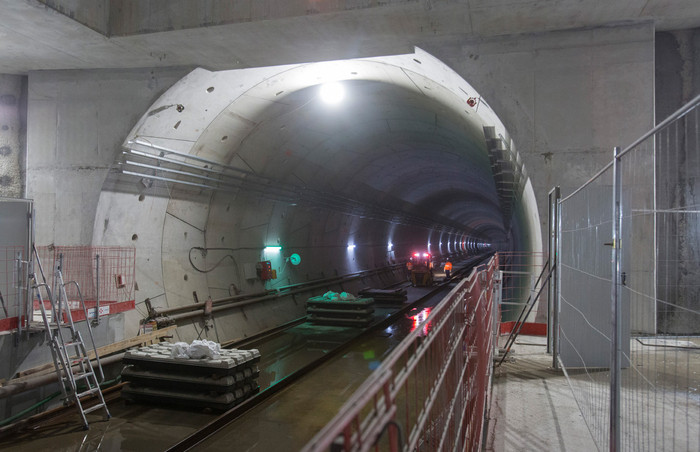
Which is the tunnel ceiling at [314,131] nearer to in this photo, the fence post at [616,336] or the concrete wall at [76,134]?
the concrete wall at [76,134]

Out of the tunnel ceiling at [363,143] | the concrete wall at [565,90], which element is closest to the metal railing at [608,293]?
the concrete wall at [565,90]

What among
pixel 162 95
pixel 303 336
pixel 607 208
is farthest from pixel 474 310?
pixel 303 336

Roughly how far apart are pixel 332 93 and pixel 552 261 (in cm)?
612

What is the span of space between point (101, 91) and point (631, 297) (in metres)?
9.05

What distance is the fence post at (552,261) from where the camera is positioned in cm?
699

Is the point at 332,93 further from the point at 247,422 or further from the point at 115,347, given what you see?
the point at 247,422

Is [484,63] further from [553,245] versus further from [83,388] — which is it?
[83,388]

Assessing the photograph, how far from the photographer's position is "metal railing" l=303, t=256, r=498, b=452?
1492 millimetres

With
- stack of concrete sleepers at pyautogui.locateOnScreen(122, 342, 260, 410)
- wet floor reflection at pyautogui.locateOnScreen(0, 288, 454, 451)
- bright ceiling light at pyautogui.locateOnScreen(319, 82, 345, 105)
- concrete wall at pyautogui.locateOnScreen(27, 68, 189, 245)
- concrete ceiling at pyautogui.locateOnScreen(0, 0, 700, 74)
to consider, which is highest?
bright ceiling light at pyautogui.locateOnScreen(319, 82, 345, 105)

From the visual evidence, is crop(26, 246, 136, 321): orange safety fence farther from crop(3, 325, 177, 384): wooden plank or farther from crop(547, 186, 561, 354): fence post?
crop(547, 186, 561, 354): fence post

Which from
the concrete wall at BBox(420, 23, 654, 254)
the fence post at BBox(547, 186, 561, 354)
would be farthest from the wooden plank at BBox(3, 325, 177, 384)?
the concrete wall at BBox(420, 23, 654, 254)

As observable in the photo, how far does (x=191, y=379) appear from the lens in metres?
7.32

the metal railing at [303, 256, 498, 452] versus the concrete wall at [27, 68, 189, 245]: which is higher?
the concrete wall at [27, 68, 189, 245]

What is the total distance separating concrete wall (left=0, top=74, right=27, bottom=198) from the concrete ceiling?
1.44 metres
